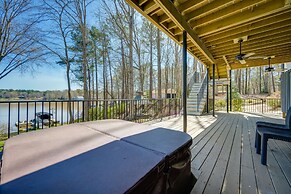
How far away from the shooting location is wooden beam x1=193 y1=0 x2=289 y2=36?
8.68 feet

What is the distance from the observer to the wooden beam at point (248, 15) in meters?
2.64

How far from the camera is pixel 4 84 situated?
6.18 metres

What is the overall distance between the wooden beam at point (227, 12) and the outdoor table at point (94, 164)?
289cm

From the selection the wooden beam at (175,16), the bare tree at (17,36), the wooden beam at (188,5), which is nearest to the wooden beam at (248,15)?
the wooden beam at (175,16)

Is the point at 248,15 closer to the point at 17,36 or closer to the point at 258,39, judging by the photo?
the point at 258,39

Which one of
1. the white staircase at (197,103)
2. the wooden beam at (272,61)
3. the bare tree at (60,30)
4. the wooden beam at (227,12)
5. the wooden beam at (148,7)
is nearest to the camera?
the wooden beam at (148,7)

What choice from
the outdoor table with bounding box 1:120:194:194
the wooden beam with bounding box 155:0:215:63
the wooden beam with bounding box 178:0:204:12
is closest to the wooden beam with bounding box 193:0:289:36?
the wooden beam with bounding box 155:0:215:63

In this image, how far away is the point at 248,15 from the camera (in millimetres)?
2955

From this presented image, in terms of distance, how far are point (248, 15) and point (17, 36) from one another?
8.08 meters

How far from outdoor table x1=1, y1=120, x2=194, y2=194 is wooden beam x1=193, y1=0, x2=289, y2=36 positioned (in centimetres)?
316

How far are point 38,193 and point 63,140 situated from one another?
2.35ft

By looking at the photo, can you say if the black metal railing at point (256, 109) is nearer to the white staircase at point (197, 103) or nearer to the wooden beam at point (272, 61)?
the wooden beam at point (272, 61)

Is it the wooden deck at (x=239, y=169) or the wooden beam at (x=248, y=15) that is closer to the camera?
the wooden deck at (x=239, y=169)

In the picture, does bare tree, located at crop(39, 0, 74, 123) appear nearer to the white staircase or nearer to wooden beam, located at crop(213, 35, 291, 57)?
the white staircase
